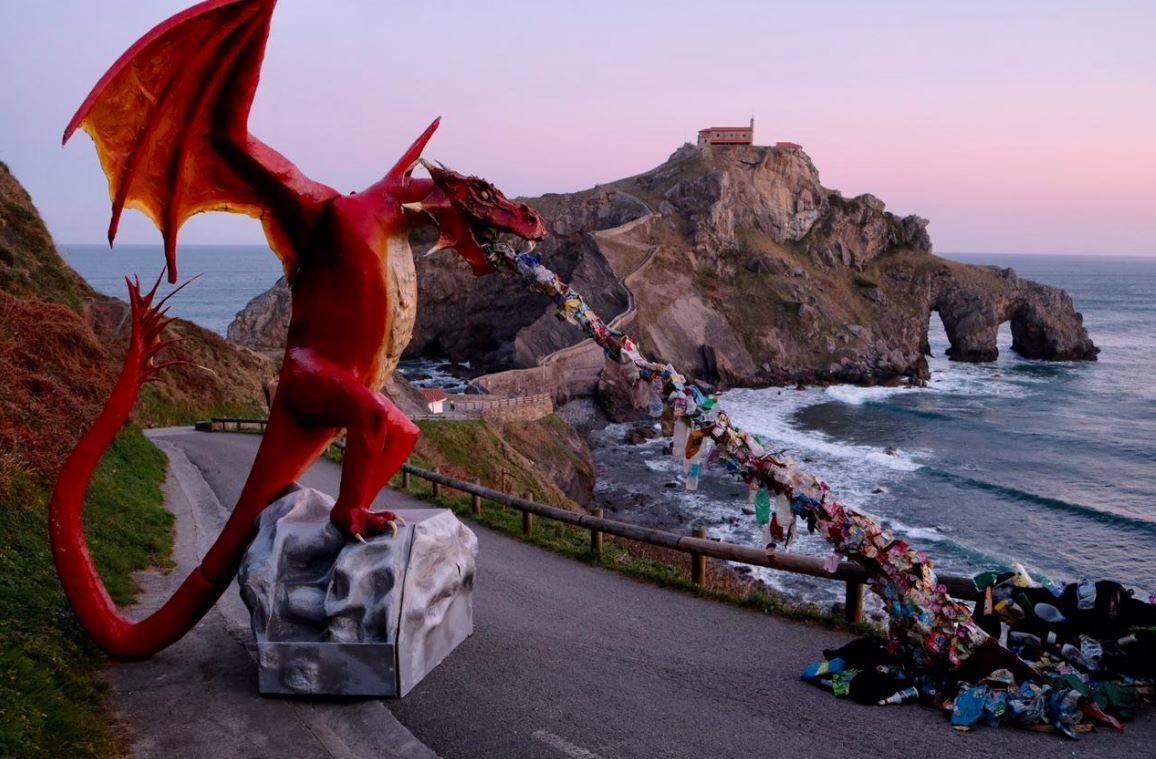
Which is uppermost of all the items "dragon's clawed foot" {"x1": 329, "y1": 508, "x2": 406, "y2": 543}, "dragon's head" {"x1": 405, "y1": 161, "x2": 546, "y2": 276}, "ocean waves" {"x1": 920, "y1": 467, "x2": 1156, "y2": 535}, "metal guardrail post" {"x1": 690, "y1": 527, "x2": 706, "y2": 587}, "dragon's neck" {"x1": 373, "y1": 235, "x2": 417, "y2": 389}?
"dragon's head" {"x1": 405, "y1": 161, "x2": 546, "y2": 276}

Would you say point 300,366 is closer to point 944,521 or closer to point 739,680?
point 739,680

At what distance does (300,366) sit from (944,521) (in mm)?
24490

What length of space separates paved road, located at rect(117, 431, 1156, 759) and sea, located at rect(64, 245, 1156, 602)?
12187 mm

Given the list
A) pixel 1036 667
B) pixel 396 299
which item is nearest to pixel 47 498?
pixel 396 299

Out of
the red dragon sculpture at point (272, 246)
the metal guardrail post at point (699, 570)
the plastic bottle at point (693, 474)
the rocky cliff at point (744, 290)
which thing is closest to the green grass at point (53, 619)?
the red dragon sculpture at point (272, 246)

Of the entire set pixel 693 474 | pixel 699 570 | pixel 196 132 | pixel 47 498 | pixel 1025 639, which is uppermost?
pixel 196 132

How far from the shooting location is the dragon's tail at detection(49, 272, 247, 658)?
233 inches

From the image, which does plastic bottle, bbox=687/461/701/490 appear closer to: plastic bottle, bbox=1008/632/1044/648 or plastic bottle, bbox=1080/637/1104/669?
plastic bottle, bbox=1008/632/1044/648

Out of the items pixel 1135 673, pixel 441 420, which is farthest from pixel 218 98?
pixel 441 420

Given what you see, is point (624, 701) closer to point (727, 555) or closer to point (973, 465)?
point (727, 555)

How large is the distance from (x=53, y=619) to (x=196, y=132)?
3.70 metres

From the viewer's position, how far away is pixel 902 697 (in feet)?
19.1

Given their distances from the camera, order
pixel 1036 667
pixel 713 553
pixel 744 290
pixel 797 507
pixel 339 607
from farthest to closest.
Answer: pixel 744 290 → pixel 713 553 → pixel 797 507 → pixel 1036 667 → pixel 339 607

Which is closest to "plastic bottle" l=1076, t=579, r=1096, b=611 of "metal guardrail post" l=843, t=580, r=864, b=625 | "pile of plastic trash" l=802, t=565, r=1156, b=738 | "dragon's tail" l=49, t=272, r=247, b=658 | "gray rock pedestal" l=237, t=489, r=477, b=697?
"pile of plastic trash" l=802, t=565, r=1156, b=738
